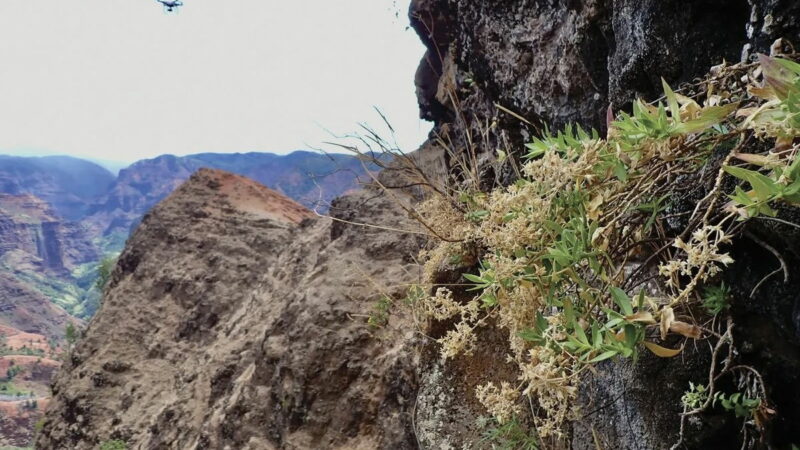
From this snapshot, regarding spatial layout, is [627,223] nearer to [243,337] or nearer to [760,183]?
[760,183]

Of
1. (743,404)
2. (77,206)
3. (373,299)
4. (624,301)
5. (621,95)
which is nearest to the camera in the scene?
(624,301)

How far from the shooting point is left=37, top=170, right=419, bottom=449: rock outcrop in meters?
4.66

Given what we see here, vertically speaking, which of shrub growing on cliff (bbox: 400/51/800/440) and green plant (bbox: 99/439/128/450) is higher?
shrub growing on cliff (bbox: 400/51/800/440)

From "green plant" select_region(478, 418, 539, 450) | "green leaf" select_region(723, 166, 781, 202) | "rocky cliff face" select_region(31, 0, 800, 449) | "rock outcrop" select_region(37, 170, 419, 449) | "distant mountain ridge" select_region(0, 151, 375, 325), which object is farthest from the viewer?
"distant mountain ridge" select_region(0, 151, 375, 325)

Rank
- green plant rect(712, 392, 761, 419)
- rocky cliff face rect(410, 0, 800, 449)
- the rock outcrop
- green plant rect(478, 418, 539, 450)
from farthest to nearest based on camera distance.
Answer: the rock outcrop → green plant rect(478, 418, 539, 450) → rocky cliff face rect(410, 0, 800, 449) → green plant rect(712, 392, 761, 419)

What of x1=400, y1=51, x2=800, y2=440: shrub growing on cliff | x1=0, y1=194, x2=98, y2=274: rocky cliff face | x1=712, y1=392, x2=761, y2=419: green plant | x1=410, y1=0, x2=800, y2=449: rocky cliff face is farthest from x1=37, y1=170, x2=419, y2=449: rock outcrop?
x1=0, y1=194, x2=98, y2=274: rocky cliff face

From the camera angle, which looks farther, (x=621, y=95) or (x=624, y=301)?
(x=621, y=95)

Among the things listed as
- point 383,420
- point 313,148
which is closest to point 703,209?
point 313,148

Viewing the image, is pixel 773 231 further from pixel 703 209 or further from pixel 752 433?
pixel 752 433

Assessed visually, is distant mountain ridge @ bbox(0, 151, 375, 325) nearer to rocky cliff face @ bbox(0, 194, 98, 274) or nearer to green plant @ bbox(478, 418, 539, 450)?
rocky cliff face @ bbox(0, 194, 98, 274)

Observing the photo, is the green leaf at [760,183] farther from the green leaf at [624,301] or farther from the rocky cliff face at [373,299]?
the rocky cliff face at [373,299]

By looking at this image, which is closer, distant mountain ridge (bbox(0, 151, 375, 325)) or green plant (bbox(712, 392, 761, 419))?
green plant (bbox(712, 392, 761, 419))

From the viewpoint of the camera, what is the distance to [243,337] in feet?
24.0

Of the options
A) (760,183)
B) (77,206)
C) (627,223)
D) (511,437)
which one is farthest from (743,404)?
(77,206)
